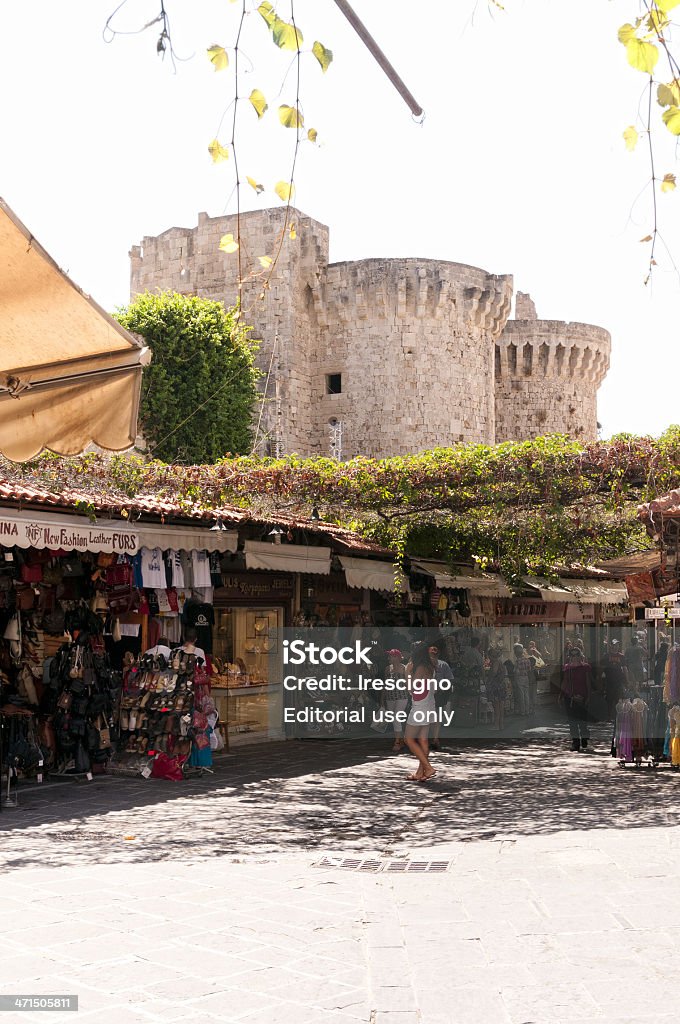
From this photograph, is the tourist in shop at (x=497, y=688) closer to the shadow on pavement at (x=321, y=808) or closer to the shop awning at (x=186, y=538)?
the shadow on pavement at (x=321, y=808)

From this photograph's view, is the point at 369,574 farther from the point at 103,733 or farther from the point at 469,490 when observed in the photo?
the point at 103,733

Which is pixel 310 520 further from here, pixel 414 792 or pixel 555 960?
pixel 555 960

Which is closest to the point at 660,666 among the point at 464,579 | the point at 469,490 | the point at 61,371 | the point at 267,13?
the point at 469,490

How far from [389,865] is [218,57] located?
5.57m

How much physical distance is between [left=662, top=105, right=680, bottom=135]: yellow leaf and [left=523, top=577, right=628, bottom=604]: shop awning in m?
15.2

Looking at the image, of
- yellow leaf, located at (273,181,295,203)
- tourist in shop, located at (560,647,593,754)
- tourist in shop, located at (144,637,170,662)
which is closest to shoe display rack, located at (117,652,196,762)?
tourist in shop, located at (144,637,170,662)

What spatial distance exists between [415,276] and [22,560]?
2678 cm

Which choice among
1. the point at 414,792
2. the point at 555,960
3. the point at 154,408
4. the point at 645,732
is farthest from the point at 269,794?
the point at 154,408

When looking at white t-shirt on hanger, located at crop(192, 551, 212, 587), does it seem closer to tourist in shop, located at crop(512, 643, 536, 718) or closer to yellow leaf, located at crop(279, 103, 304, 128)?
tourist in shop, located at crop(512, 643, 536, 718)

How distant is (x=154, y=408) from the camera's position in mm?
29594

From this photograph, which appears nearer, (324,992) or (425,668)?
(324,992)

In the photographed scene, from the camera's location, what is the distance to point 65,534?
9.87 metres

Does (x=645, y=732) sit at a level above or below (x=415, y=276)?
below

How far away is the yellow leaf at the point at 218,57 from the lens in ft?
8.72
